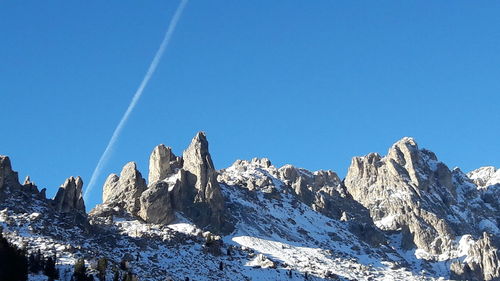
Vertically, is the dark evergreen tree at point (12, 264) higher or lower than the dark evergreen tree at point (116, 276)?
lower

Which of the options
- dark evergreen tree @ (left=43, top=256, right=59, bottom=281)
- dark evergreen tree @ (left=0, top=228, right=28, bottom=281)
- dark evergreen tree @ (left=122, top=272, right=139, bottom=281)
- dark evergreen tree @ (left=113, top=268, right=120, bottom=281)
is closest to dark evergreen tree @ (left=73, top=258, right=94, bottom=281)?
dark evergreen tree @ (left=43, top=256, right=59, bottom=281)

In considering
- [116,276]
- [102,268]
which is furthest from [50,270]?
[116,276]

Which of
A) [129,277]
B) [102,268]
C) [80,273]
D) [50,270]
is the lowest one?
[50,270]

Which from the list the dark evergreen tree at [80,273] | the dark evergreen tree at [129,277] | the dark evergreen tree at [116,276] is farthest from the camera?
the dark evergreen tree at [116,276]

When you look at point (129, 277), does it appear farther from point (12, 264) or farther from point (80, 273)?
point (12, 264)

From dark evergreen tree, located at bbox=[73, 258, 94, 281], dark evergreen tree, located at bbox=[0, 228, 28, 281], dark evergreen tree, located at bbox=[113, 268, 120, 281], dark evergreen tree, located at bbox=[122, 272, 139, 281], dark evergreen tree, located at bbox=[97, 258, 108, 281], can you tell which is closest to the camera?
dark evergreen tree, located at bbox=[0, 228, 28, 281]

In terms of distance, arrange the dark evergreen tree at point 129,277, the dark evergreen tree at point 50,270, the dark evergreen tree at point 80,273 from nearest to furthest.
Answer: the dark evergreen tree at point 50,270 → the dark evergreen tree at point 80,273 → the dark evergreen tree at point 129,277

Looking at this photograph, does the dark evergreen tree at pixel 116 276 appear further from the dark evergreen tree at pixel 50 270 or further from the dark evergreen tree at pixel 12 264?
the dark evergreen tree at pixel 12 264

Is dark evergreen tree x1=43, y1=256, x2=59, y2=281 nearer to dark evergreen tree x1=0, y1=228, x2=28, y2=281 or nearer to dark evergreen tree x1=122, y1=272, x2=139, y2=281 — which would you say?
dark evergreen tree x1=0, y1=228, x2=28, y2=281

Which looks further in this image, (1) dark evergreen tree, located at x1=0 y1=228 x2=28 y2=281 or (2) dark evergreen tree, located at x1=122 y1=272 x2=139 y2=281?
(2) dark evergreen tree, located at x1=122 y1=272 x2=139 y2=281

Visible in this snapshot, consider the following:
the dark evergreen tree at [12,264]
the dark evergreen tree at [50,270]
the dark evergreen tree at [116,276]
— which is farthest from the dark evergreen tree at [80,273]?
the dark evergreen tree at [12,264]

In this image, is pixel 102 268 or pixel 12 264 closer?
pixel 12 264

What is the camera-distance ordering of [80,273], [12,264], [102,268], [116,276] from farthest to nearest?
[102,268] → [116,276] → [80,273] → [12,264]

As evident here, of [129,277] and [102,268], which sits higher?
[102,268]
